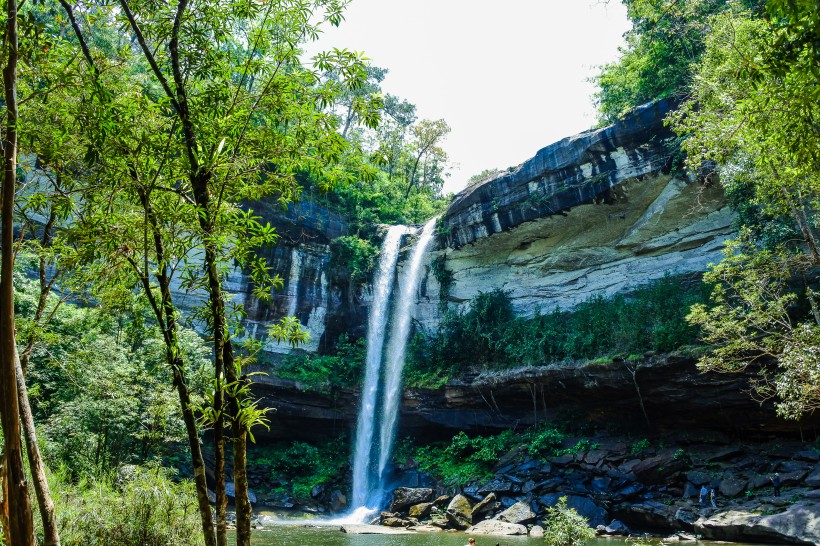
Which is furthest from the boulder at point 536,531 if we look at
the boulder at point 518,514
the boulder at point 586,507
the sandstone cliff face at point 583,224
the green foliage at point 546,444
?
the sandstone cliff face at point 583,224

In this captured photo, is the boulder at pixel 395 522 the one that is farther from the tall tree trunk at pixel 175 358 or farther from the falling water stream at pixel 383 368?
the tall tree trunk at pixel 175 358

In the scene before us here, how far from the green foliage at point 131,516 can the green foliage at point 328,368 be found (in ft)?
47.2

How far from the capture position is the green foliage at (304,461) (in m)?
21.7

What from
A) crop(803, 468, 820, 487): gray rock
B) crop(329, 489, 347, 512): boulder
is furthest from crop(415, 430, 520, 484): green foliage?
crop(803, 468, 820, 487): gray rock

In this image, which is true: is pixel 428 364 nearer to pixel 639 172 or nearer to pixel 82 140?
pixel 639 172

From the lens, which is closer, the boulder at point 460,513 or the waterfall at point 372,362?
the boulder at point 460,513

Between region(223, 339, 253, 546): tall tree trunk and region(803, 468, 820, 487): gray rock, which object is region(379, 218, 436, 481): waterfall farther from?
region(223, 339, 253, 546): tall tree trunk

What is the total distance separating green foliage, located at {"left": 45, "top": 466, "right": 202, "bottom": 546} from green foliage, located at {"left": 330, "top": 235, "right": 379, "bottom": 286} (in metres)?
17.3

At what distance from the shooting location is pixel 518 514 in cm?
1543

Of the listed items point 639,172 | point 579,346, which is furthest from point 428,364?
point 639,172

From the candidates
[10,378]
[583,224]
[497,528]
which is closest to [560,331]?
[583,224]

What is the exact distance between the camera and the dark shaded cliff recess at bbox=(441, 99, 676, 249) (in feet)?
59.7

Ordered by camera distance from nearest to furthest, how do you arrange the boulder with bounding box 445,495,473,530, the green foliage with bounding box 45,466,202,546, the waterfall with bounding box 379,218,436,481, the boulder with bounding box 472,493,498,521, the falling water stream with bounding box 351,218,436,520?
the green foliage with bounding box 45,466,202,546, the boulder with bounding box 445,495,473,530, the boulder with bounding box 472,493,498,521, the falling water stream with bounding box 351,218,436,520, the waterfall with bounding box 379,218,436,481

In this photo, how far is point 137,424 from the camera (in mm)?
13047
